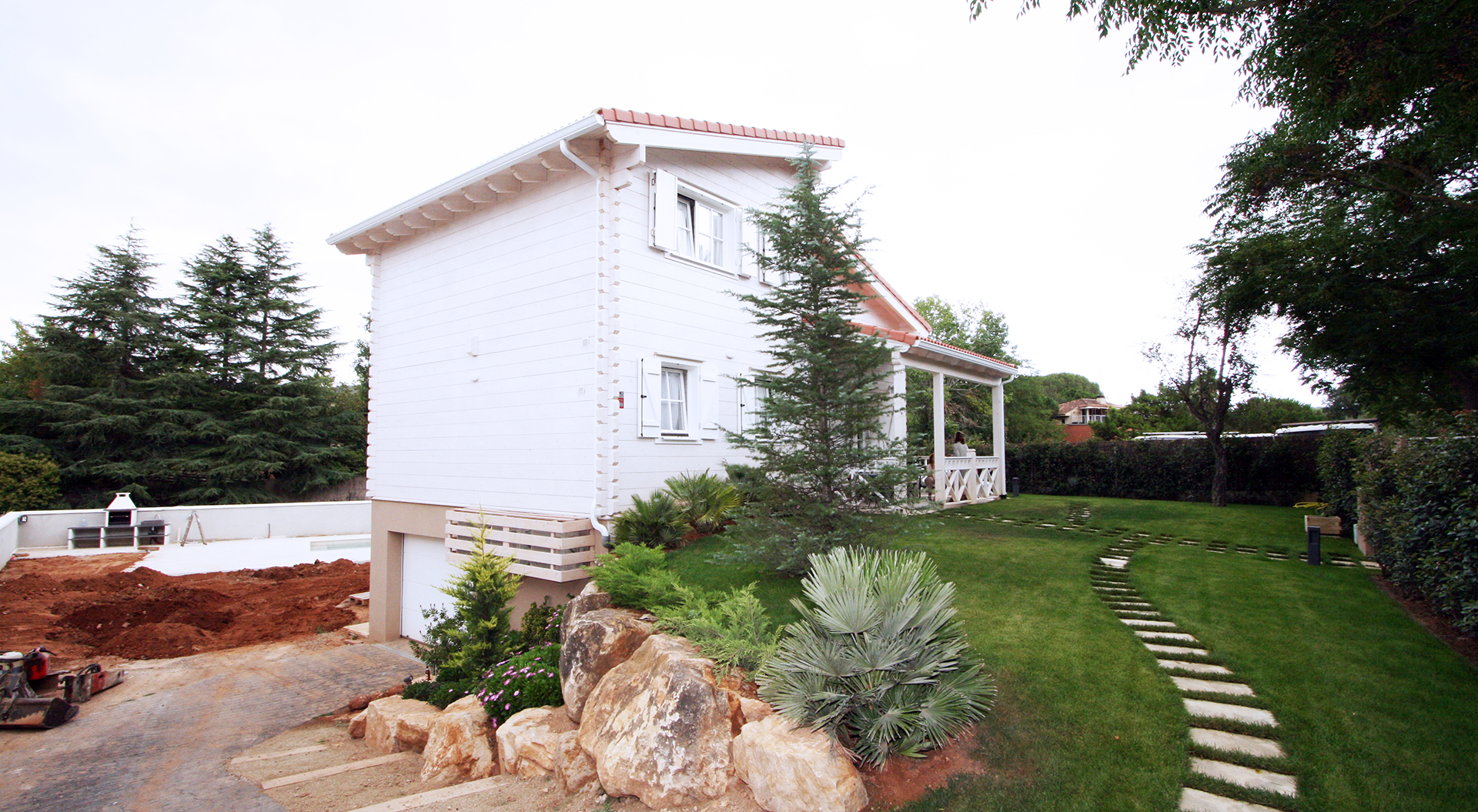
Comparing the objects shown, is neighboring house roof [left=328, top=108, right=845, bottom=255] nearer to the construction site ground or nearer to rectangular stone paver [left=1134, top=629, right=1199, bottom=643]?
the construction site ground

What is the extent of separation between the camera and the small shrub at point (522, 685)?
239 inches

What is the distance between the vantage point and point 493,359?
9672mm

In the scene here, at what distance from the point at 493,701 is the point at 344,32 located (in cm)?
1337

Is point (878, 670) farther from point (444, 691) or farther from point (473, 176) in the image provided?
point (473, 176)

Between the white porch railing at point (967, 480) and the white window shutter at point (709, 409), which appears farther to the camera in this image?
the white porch railing at point (967, 480)

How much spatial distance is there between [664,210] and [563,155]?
4.86 feet

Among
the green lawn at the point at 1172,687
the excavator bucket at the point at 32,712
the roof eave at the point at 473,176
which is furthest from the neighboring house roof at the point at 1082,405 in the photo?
the excavator bucket at the point at 32,712

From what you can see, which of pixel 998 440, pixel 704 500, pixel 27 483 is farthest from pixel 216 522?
pixel 998 440

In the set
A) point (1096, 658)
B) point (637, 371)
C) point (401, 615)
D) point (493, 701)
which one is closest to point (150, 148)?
point (401, 615)

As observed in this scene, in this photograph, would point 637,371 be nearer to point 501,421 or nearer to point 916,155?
point 501,421

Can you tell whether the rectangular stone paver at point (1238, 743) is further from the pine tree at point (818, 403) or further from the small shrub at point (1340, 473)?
the small shrub at point (1340, 473)

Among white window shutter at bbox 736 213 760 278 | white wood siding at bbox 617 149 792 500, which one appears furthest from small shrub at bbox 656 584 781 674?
white window shutter at bbox 736 213 760 278

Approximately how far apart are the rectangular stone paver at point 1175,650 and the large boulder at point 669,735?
327 centimetres

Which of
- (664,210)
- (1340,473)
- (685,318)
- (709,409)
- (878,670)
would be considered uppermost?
(664,210)
